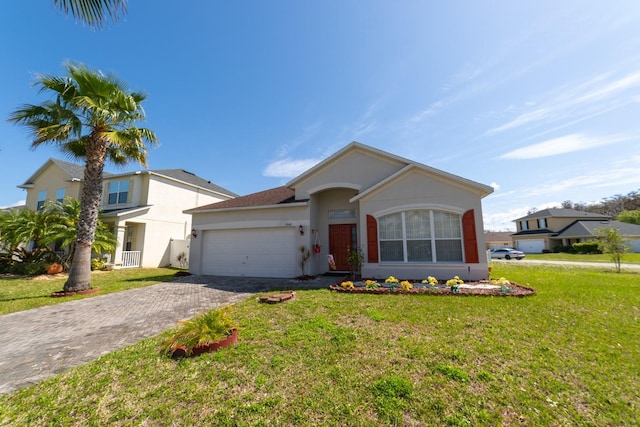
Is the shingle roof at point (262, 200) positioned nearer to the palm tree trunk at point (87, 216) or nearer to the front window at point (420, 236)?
the palm tree trunk at point (87, 216)

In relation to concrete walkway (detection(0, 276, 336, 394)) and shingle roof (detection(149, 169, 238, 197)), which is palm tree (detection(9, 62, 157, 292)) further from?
shingle roof (detection(149, 169, 238, 197))

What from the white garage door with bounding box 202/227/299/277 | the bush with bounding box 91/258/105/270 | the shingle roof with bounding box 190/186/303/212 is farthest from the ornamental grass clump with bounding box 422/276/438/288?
the bush with bounding box 91/258/105/270

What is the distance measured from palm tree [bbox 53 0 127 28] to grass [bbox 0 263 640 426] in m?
5.11

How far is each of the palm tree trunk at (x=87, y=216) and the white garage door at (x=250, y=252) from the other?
5291 millimetres

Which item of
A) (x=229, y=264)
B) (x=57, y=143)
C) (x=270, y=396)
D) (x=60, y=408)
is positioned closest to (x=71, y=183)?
(x=57, y=143)

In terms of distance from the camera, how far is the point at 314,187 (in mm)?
12852

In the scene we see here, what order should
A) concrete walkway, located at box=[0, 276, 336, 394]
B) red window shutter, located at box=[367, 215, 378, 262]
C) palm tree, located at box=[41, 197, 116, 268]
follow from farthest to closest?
1. palm tree, located at box=[41, 197, 116, 268]
2. red window shutter, located at box=[367, 215, 378, 262]
3. concrete walkway, located at box=[0, 276, 336, 394]

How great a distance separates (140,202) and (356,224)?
16.4 metres

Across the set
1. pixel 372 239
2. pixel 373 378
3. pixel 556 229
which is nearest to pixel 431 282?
pixel 372 239

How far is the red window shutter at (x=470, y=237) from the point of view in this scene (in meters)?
9.61

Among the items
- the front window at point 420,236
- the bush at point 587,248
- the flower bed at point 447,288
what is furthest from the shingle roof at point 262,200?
the bush at point 587,248

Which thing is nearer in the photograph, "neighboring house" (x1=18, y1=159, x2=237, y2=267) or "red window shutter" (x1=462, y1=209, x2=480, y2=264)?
"red window shutter" (x1=462, y1=209, x2=480, y2=264)

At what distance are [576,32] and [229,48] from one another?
12.8 m

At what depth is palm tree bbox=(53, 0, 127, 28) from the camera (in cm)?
339
